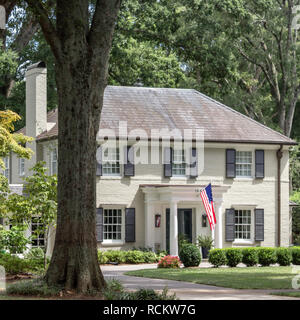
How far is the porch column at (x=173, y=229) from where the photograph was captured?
112 feet

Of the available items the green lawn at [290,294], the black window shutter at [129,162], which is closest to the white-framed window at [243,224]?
the black window shutter at [129,162]

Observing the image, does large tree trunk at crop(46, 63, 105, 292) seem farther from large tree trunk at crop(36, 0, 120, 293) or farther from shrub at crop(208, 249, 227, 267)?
shrub at crop(208, 249, 227, 267)

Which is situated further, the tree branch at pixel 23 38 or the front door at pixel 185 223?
the tree branch at pixel 23 38

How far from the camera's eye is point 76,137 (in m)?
17.0

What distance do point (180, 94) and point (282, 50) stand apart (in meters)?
8.91

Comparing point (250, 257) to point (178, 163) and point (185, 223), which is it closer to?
point (185, 223)

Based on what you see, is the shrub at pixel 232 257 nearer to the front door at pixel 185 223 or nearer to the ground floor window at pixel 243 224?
the front door at pixel 185 223

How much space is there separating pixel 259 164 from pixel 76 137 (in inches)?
843

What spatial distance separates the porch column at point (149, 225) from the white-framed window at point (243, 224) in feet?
14.7

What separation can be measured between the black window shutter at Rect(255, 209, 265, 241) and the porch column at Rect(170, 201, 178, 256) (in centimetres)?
462

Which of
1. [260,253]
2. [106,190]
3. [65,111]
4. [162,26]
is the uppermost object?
[162,26]
